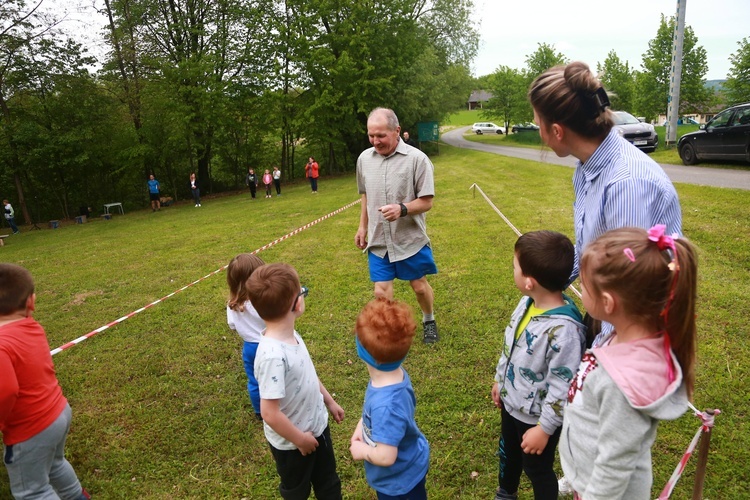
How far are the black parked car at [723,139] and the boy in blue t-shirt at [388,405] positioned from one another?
14.9 m

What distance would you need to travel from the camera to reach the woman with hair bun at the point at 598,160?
162 centimetres

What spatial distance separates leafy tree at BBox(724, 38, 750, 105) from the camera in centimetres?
2796

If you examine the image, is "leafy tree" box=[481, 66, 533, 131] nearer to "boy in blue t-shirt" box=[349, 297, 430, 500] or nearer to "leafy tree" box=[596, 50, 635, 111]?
"leafy tree" box=[596, 50, 635, 111]

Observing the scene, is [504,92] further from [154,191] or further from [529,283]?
[529,283]

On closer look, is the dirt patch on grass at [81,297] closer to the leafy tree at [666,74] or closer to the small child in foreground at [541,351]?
the small child in foreground at [541,351]

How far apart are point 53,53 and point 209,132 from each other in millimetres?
7439

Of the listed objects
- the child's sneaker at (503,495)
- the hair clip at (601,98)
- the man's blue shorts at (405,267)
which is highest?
the hair clip at (601,98)

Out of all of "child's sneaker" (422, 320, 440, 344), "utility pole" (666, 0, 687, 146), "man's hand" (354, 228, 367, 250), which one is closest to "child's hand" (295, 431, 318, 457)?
"man's hand" (354, 228, 367, 250)

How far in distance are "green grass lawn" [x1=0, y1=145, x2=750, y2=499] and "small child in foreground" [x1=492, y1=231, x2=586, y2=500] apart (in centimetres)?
83

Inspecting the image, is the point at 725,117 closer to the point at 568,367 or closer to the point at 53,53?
the point at 568,367

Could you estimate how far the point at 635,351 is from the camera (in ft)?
4.53

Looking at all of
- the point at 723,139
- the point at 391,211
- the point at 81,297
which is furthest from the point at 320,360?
the point at 723,139

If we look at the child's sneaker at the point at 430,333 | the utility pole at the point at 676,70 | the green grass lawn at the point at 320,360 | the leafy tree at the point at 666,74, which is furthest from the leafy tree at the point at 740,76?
the child's sneaker at the point at 430,333

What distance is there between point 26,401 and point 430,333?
316 centimetres
